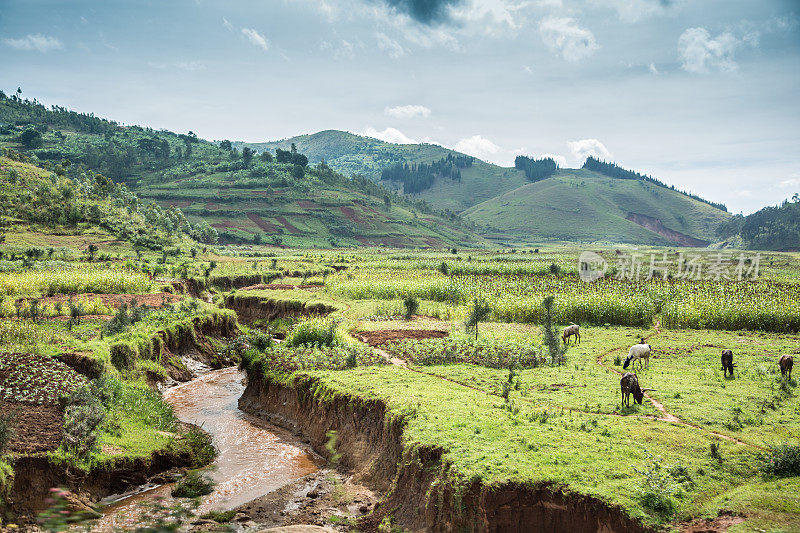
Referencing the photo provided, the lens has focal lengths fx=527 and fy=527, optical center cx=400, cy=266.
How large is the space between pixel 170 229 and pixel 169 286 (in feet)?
149

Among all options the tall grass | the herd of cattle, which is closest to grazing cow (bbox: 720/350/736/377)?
the herd of cattle

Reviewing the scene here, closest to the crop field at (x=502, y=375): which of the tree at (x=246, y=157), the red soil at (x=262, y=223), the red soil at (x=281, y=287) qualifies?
the red soil at (x=281, y=287)

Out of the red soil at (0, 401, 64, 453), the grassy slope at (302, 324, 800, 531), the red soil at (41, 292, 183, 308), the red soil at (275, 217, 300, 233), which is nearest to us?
the grassy slope at (302, 324, 800, 531)

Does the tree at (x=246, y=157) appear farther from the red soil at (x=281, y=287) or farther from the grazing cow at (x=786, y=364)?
the grazing cow at (x=786, y=364)

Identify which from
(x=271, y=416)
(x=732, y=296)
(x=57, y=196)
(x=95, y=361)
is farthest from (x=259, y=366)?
(x=57, y=196)

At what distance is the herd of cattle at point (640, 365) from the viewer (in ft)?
51.7

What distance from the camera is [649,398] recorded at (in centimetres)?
1692

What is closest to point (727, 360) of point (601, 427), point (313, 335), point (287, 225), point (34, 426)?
point (601, 427)

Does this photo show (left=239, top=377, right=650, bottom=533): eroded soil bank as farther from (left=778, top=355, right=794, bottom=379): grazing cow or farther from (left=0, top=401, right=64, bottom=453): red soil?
(left=778, top=355, right=794, bottom=379): grazing cow

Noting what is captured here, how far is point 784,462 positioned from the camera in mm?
10914

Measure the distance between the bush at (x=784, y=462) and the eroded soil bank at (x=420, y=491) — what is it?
12.1ft

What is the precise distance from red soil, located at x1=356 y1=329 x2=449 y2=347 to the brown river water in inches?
265

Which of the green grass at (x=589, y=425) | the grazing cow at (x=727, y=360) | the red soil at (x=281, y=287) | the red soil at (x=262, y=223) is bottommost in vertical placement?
the red soil at (x=281, y=287)

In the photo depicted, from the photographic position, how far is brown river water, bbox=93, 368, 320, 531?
555 inches
